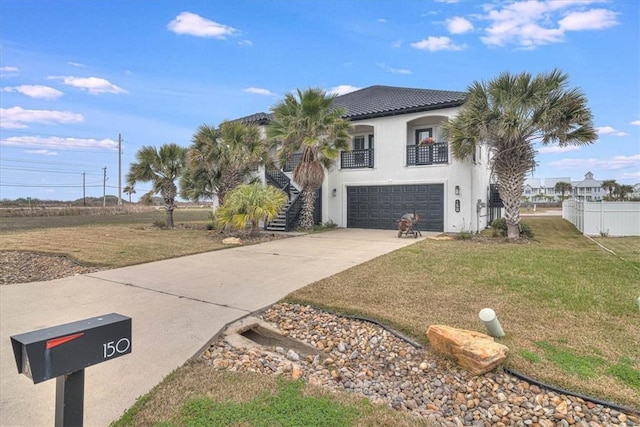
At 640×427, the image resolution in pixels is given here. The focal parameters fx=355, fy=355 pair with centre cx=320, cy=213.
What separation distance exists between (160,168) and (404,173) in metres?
11.9

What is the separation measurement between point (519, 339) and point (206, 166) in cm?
1483

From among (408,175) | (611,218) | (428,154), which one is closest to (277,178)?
(408,175)

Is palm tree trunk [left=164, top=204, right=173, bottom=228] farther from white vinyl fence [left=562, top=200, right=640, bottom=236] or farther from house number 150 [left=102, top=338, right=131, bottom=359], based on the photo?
white vinyl fence [left=562, top=200, right=640, bottom=236]

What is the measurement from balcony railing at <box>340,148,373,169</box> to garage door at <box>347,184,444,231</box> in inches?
46.6

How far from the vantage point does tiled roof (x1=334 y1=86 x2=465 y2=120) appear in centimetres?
1598

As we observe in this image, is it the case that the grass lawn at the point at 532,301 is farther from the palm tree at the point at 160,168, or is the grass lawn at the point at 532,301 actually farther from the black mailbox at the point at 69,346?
the palm tree at the point at 160,168

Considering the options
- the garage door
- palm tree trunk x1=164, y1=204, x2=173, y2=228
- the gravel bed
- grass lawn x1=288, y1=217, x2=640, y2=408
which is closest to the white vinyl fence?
grass lawn x1=288, y1=217, x2=640, y2=408

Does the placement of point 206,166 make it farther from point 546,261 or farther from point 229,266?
point 546,261

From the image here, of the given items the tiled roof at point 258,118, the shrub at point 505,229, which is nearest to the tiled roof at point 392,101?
the tiled roof at point 258,118

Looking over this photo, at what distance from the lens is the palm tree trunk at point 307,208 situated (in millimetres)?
16125

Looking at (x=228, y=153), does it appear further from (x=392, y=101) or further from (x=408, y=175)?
(x=392, y=101)

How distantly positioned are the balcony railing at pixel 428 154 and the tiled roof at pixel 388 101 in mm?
1705

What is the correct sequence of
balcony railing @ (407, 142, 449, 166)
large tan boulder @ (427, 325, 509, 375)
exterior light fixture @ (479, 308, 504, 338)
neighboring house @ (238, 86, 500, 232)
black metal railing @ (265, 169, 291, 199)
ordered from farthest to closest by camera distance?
black metal railing @ (265, 169, 291, 199) < balcony railing @ (407, 142, 449, 166) < neighboring house @ (238, 86, 500, 232) < exterior light fixture @ (479, 308, 504, 338) < large tan boulder @ (427, 325, 509, 375)

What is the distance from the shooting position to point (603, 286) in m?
6.43
